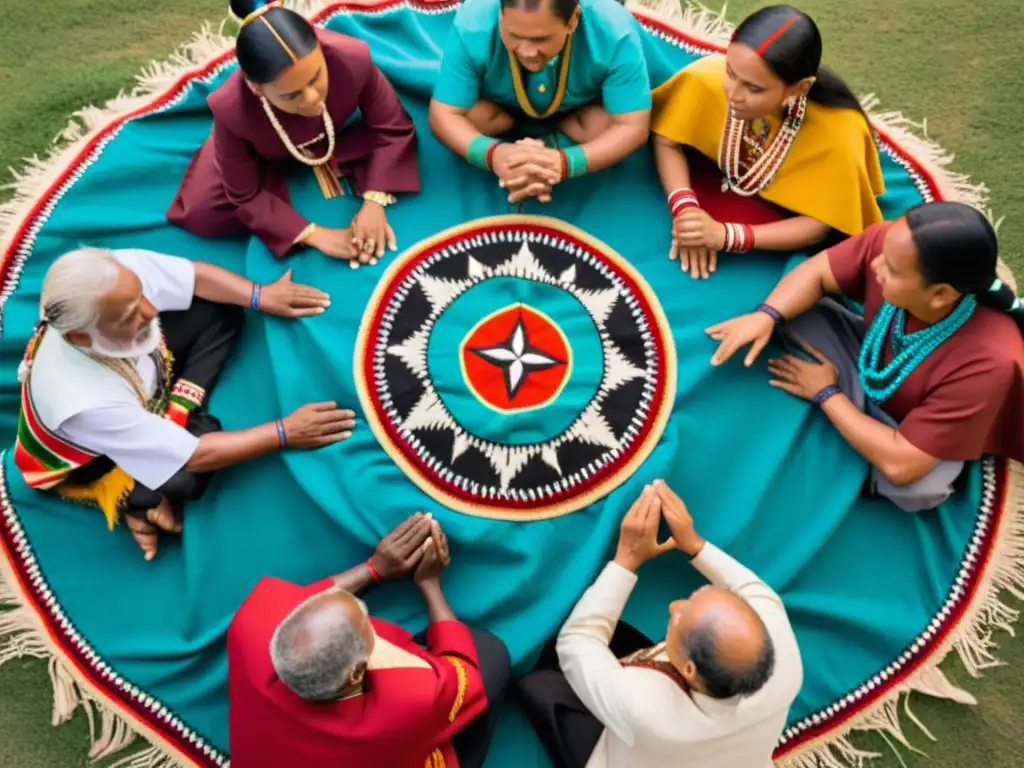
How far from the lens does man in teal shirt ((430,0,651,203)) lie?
213 centimetres

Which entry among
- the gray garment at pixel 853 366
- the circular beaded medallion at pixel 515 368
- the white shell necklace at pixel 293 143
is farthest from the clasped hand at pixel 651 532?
the white shell necklace at pixel 293 143

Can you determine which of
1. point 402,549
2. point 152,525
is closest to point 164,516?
point 152,525

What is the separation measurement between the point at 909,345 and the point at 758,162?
573mm

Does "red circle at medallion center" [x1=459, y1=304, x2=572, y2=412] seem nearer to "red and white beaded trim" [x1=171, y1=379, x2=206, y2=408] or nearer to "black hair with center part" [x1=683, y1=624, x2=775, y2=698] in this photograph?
"red and white beaded trim" [x1=171, y1=379, x2=206, y2=408]

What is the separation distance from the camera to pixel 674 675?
1.63 meters

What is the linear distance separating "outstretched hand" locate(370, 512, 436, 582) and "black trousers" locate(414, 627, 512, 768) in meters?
0.22

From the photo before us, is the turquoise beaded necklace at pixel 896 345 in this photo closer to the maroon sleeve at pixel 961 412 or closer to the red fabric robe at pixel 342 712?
the maroon sleeve at pixel 961 412

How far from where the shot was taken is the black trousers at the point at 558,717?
1.85 m

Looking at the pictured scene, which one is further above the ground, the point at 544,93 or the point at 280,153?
the point at 544,93

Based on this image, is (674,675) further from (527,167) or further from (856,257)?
(527,167)

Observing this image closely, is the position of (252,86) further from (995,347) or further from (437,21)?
(995,347)

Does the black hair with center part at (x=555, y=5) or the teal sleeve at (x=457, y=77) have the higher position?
A: the black hair with center part at (x=555, y=5)

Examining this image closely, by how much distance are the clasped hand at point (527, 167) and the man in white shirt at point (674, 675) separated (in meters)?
0.77

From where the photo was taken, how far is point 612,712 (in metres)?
1.64
